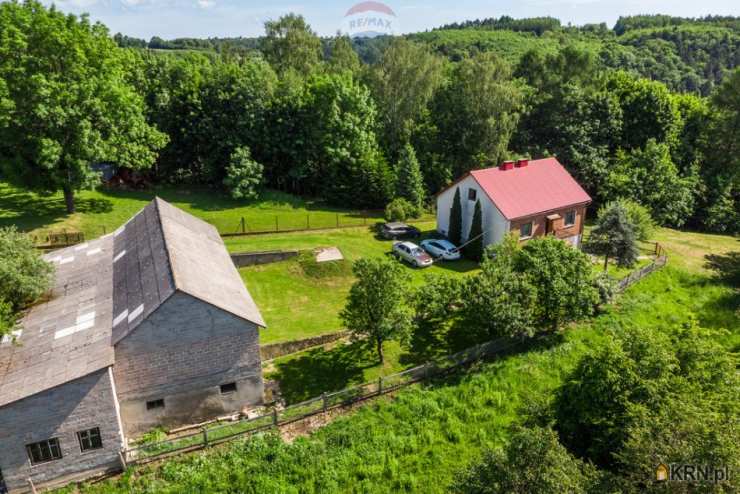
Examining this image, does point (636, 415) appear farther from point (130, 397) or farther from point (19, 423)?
point (19, 423)

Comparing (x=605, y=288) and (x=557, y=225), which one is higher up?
(x=557, y=225)

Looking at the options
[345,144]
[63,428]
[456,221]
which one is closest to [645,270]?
[456,221]

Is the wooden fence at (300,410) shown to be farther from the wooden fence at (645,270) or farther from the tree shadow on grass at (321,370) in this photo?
the wooden fence at (645,270)

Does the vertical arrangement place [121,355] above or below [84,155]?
below

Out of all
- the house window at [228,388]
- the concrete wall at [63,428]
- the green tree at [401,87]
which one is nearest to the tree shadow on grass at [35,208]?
the concrete wall at [63,428]

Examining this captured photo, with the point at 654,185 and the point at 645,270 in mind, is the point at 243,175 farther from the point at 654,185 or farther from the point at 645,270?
the point at 654,185

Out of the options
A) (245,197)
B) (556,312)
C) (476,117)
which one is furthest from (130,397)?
(476,117)
